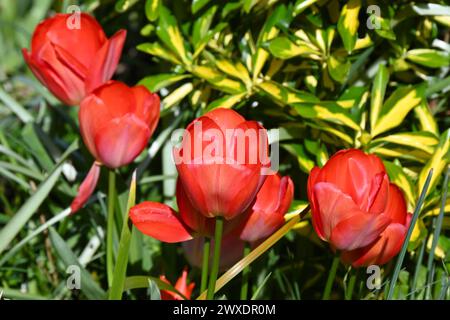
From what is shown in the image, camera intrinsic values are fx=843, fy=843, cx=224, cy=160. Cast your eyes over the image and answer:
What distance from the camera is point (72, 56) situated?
3.76ft

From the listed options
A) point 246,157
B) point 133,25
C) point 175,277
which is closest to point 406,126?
point 175,277

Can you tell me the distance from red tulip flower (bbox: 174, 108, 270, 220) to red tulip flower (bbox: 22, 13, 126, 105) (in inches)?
12.4

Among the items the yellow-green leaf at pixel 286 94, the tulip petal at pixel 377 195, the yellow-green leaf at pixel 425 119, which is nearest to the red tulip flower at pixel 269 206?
the tulip petal at pixel 377 195

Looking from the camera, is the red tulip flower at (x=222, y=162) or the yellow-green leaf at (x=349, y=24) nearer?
the red tulip flower at (x=222, y=162)

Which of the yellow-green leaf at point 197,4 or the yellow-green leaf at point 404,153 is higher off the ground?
the yellow-green leaf at point 197,4

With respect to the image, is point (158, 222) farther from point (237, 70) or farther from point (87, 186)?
point (237, 70)

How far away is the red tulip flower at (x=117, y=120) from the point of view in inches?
41.7

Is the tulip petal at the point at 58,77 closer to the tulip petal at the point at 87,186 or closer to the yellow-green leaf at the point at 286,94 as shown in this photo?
the tulip petal at the point at 87,186

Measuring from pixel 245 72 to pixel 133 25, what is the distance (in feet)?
2.90

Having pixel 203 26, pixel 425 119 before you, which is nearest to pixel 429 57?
pixel 425 119

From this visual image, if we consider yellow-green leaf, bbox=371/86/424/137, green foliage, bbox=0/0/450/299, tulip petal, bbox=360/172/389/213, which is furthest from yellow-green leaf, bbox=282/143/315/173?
tulip petal, bbox=360/172/389/213

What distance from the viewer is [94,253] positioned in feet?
4.66

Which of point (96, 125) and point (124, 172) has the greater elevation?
point (96, 125)

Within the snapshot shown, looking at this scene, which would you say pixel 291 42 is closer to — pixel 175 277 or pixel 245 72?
pixel 245 72
